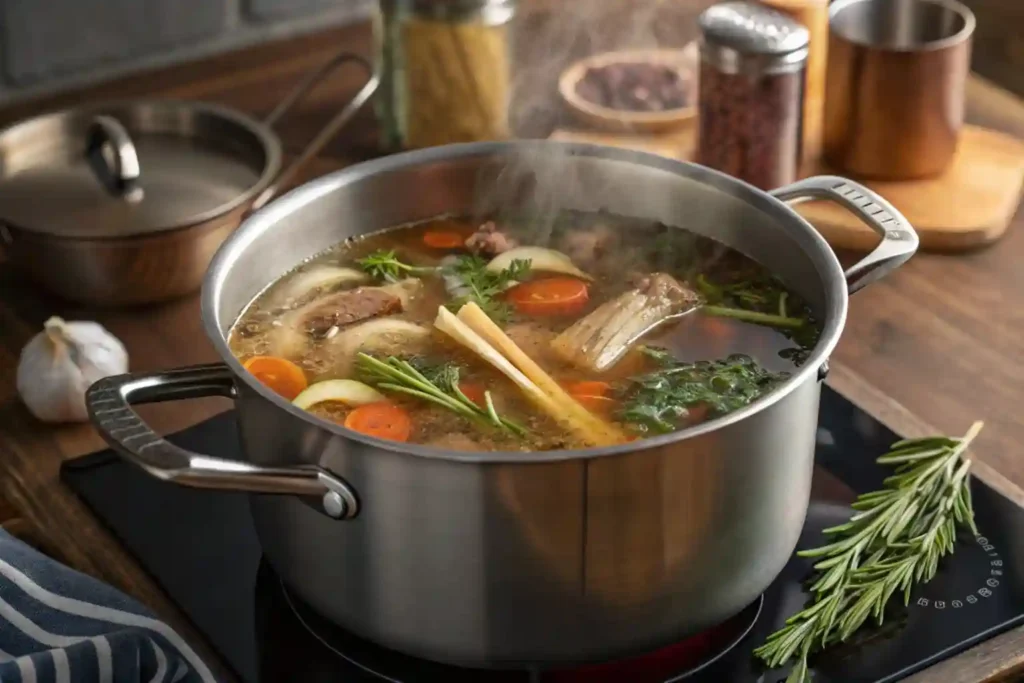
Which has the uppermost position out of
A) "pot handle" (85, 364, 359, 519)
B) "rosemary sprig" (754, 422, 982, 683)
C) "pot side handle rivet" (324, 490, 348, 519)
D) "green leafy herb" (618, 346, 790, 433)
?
"pot handle" (85, 364, 359, 519)

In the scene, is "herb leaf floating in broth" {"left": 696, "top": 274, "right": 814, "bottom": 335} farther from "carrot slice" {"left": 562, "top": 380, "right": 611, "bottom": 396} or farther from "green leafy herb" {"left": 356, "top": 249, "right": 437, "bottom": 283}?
"green leafy herb" {"left": 356, "top": 249, "right": 437, "bottom": 283}

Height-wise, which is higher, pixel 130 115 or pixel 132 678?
pixel 130 115

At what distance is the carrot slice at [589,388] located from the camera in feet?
3.97

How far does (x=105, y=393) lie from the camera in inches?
41.6

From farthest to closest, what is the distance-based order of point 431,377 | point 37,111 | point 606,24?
point 606,24
point 37,111
point 431,377

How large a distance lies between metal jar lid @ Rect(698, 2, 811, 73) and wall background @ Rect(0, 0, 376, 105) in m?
0.76

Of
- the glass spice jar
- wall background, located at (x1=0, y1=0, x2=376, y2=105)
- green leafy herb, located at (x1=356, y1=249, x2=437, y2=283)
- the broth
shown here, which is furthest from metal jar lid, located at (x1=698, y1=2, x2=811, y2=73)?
wall background, located at (x1=0, y1=0, x2=376, y2=105)

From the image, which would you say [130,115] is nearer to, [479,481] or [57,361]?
[57,361]

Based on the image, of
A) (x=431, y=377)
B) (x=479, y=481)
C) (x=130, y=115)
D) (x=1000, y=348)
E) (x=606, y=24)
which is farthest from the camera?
(x=606, y=24)

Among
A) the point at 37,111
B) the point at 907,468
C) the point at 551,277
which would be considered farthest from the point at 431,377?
the point at 37,111

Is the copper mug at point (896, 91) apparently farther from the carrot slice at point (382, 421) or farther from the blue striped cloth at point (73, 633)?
the blue striped cloth at point (73, 633)

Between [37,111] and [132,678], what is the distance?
1.12 metres

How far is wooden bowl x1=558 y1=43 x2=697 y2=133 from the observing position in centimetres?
186

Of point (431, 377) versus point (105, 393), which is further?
point (431, 377)
